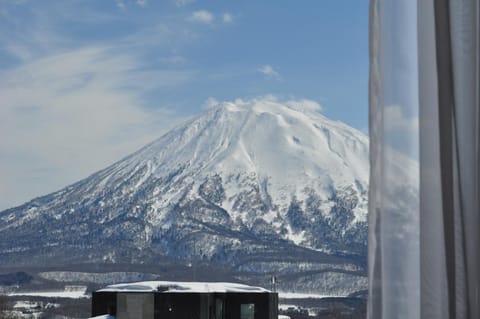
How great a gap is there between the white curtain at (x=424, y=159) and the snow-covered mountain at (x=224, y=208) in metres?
1.12

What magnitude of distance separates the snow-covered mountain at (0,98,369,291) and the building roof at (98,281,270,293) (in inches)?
3.0

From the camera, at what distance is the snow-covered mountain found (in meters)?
2.36

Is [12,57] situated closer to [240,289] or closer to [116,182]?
[116,182]

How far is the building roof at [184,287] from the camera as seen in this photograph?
2332mm

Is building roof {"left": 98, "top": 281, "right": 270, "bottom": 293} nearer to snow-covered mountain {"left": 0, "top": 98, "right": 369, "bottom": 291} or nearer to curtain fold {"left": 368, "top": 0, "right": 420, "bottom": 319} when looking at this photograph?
snow-covered mountain {"left": 0, "top": 98, "right": 369, "bottom": 291}

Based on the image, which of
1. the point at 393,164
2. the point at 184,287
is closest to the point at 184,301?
the point at 184,287

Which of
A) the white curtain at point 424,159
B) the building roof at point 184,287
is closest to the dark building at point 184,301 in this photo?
the building roof at point 184,287

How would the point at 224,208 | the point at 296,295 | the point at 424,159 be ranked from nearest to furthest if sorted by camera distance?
the point at 424,159, the point at 296,295, the point at 224,208

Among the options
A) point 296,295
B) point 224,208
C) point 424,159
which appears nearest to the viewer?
point 424,159

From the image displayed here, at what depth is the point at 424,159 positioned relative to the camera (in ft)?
3.11

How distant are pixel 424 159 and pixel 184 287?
1551mm

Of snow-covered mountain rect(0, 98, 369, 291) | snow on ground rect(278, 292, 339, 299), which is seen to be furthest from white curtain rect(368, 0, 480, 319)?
snow on ground rect(278, 292, 339, 299)

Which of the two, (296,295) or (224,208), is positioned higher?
(224,208)

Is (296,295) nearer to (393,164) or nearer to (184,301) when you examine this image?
(184,301)
